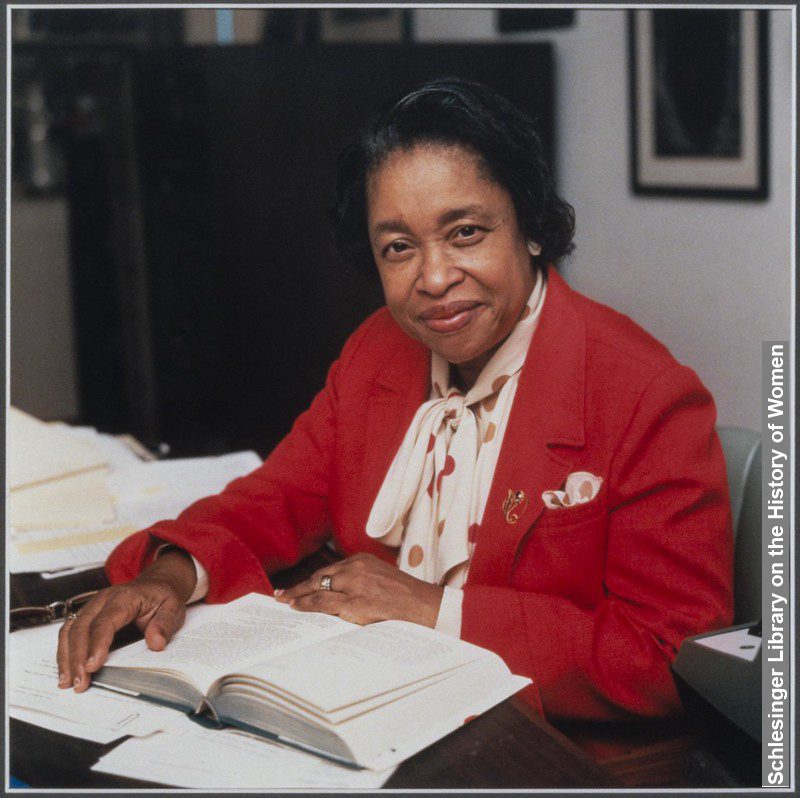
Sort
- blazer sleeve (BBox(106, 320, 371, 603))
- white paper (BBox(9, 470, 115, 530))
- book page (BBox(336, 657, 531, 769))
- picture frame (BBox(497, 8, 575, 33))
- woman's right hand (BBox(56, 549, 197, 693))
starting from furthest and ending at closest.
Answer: picture frame (BBox(497, 8, 575, 33)), white paper (BBox(9, 470, 115, 530)), blazer sleeve (BBox(106, 320, 371, 603)), woman's right hand (BBox(56, 549, 197, 693)), book page (BBox(336, 657, 531, 769))

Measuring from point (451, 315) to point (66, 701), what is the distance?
652mm

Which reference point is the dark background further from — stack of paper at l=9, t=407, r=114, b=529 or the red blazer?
the red blazer

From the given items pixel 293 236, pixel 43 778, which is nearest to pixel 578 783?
pixel 43 778

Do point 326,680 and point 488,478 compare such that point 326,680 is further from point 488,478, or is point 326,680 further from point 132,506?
point 132,506

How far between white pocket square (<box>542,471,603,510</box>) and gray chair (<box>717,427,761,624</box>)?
0.22 metres

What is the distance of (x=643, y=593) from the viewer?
1156 millimetres

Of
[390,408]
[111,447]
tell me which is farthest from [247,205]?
[390,408]

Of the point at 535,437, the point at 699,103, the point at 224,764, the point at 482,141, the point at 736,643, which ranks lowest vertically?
the point at 224,764

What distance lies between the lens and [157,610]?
1.20m

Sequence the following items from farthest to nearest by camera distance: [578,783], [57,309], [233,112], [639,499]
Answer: [57,309]
[233,112]
[639,499]
[578,783]

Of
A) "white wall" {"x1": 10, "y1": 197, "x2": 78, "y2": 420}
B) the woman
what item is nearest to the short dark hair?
the woman

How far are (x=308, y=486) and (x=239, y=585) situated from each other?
252 millimetres

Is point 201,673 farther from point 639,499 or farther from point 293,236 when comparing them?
point 293,236

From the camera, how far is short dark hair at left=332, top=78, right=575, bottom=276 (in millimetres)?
1268
